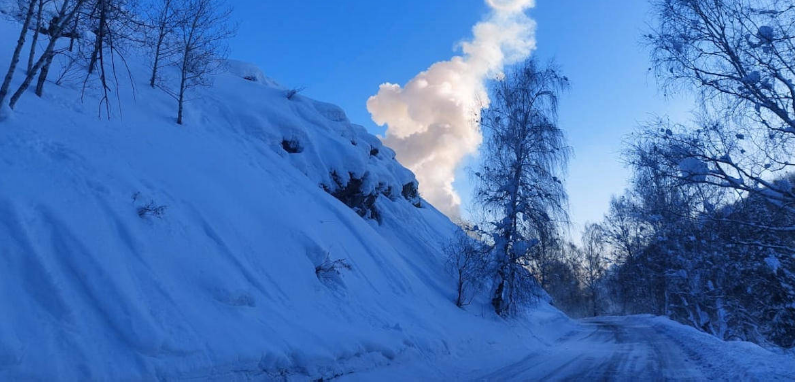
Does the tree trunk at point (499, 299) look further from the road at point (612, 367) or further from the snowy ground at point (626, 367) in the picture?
the snowy ground at point (626, 367)

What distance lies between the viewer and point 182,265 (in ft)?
20.1

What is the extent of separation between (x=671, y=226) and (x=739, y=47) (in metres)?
14.5

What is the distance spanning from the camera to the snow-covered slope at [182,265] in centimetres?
428

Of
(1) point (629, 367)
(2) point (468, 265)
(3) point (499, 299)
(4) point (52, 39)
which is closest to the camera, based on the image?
(4) point (52, 39)

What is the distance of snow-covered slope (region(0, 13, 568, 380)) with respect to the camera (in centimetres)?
428

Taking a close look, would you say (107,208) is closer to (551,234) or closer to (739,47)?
(739,47)

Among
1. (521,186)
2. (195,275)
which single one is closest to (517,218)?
(521,186)

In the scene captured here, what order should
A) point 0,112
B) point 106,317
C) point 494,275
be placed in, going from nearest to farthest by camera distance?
point 106,317, point 0,112, point 494,275

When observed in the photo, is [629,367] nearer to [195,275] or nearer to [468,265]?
[468,265]

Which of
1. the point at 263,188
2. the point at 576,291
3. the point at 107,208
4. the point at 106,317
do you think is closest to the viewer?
the point at 106,317

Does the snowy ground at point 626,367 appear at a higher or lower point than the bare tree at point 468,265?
lower

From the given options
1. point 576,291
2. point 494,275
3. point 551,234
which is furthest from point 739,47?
point 576,291

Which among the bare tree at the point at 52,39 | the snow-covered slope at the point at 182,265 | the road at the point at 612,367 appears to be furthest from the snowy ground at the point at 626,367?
the bare tree at the point at 52,39

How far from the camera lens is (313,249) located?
9.49 metres
